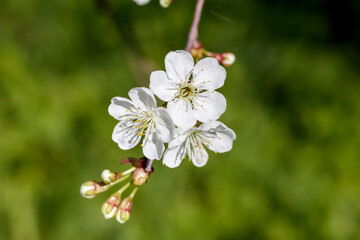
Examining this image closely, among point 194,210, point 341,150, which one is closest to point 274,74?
point 341,150

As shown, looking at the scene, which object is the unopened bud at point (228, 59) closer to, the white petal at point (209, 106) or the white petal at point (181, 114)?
the white petal at point (209, 106)

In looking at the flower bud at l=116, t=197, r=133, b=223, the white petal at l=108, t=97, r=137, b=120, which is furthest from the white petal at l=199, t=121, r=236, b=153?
the flower bud at l=116, t=197, r=133, b=223

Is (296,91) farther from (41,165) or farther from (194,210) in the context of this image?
(41,165)

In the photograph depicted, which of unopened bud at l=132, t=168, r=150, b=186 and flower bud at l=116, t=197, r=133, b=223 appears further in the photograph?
flower bud at l=116, t=197, r=133, b=223

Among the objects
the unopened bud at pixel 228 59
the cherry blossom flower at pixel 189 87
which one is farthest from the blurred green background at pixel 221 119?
the cherry blossom flower at pixel 189 87

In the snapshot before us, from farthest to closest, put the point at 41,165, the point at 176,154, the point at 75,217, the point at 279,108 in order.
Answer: the point at 279,108, the point at 41,165, the point at 75,217, the point at 176,154

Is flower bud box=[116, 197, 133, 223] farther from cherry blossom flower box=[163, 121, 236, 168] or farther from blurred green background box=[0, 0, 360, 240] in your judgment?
blurred green background box=[0, 0, 360, 240]
